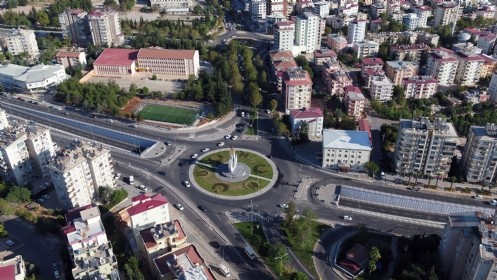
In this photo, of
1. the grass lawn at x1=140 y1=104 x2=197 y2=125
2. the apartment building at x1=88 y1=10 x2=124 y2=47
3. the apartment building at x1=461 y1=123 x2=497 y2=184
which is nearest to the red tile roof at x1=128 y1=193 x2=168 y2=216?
the grass lawn at x1=140 y1=104 x2=197 y2=125

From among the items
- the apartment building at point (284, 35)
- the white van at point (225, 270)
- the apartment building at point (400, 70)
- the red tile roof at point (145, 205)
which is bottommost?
the white van at point (225, 270)

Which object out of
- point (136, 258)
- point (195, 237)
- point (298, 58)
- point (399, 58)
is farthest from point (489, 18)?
point (136, 258)

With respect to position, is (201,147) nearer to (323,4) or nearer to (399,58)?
(399,58)

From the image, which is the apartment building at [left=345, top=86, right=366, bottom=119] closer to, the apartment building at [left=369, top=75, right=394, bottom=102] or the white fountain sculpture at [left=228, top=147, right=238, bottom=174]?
the apartment building at [left=369, top=75, right=394, bottom=102]

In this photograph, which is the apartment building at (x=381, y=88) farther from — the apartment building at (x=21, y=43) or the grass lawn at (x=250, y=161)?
the apartment building at (x=21, y=43)

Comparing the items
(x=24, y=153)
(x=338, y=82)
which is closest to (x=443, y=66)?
(x=338, y=82)

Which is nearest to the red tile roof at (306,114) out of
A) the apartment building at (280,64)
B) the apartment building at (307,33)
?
the apartment building at (280,64)

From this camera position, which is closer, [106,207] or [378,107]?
[106,207]
